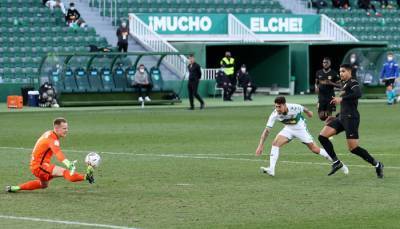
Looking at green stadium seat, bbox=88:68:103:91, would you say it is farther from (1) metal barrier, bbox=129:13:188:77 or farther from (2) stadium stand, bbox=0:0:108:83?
(1) metal barrier, bbox=129:13:188:77

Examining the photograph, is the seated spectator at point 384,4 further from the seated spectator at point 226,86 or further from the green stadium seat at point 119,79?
the green stadium seat at point 119,79

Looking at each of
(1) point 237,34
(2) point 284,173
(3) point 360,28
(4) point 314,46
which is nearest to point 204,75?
(1) point 237,34

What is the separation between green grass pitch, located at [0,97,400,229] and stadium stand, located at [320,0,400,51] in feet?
85.2

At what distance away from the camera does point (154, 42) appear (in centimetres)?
5028

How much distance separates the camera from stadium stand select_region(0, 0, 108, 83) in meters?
46.4

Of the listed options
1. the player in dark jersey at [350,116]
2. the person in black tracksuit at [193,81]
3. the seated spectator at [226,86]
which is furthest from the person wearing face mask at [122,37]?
the player in dark jersey at [350,116]

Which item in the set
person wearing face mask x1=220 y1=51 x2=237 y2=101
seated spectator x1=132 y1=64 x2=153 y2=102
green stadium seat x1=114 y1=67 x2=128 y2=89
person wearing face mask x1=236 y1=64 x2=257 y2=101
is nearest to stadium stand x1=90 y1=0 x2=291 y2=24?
person wearing face mask x1=220 y1=51 x2=237 y2=101

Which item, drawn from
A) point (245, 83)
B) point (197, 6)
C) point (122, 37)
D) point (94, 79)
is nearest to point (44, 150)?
point (94, 79)

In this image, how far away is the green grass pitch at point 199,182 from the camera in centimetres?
1387

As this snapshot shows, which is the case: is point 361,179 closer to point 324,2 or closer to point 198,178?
point 198,178

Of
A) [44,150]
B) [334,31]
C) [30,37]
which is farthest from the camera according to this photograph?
[334,31]

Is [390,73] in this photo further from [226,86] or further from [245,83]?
[226,86]

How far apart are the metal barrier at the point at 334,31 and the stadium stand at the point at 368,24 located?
7.04 feet

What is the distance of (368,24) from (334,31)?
425cm
